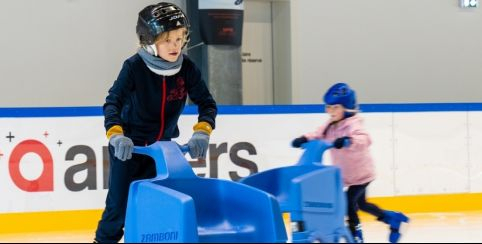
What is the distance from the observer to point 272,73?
894cm

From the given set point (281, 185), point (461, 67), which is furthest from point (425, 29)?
point (281, 185)

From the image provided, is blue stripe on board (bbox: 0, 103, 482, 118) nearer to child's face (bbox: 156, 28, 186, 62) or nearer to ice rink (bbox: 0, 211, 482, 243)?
ice rink (bbox: 0, 211, 482, 243)

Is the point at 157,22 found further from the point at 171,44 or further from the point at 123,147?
the point at 123,147

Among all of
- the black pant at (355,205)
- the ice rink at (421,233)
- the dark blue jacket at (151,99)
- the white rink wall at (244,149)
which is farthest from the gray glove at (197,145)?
the white rink wall at (244,149)

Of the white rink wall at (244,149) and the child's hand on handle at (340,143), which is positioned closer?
the child's hand on handle at (340,143)

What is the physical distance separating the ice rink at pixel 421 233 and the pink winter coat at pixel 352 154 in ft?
1.99

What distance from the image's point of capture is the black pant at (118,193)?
3029 mm

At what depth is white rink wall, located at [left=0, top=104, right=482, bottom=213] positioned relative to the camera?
5.18m

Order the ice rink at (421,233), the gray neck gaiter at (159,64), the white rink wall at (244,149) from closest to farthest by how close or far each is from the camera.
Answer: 1. the gray neck gaiter at (159,64)
2. the ice rink at (421,233)
3. the white rink wall at (244,149)

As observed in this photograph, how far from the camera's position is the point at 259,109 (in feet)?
18.7

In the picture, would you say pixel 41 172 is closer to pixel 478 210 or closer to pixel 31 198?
pixel 31 198

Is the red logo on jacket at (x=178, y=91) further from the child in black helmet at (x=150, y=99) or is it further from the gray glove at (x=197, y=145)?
the gray glove at (x=197, y=145)

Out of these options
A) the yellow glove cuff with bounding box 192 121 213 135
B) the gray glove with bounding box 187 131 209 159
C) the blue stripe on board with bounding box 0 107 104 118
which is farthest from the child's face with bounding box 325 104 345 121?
the blue stripe on board with bounding box 0 107 104 118

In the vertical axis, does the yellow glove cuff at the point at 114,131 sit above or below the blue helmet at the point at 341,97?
below
